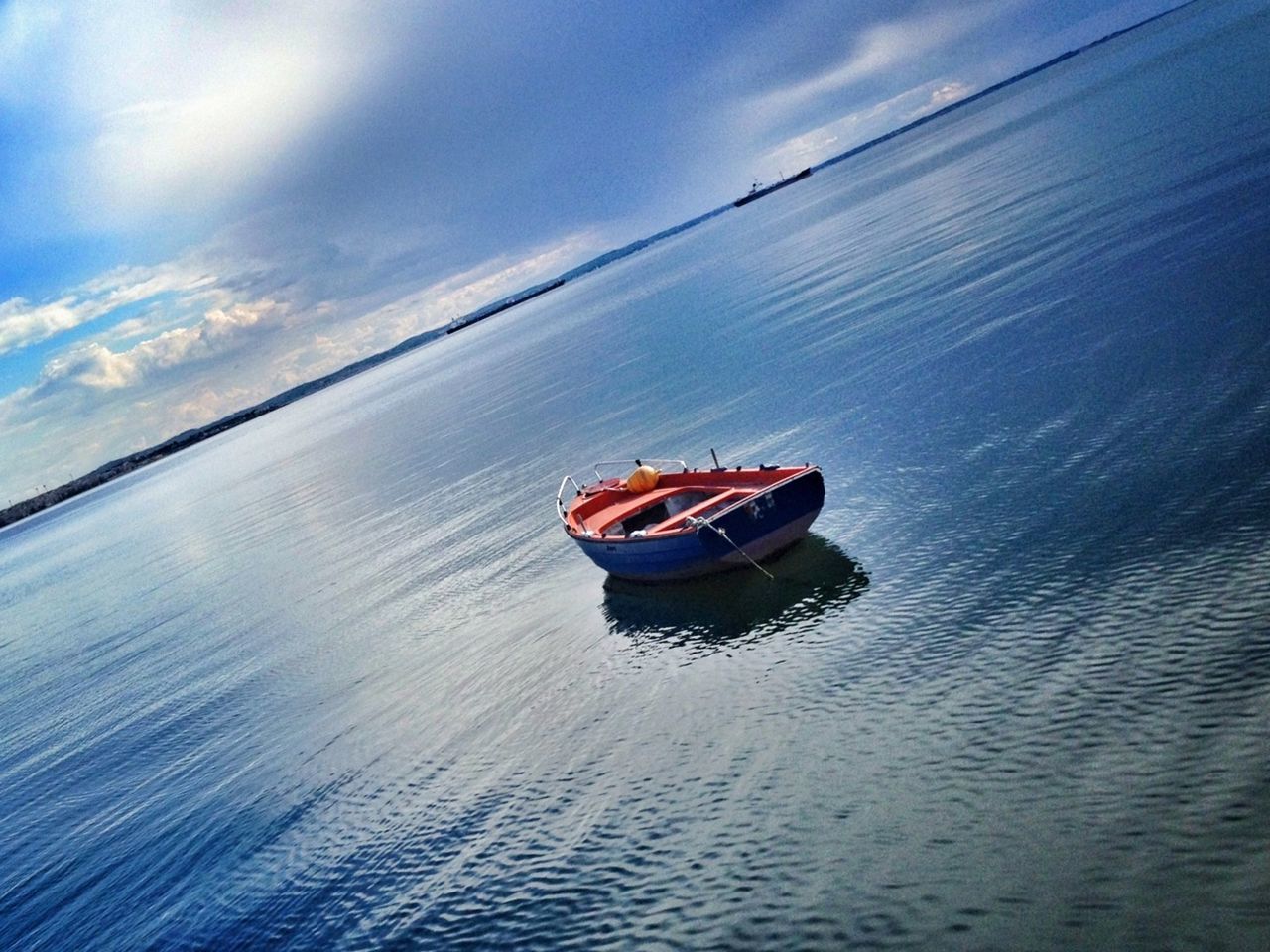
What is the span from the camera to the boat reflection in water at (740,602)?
58.5ft

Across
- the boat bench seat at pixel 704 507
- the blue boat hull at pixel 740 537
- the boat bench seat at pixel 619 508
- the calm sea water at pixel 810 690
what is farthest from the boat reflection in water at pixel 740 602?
the boat bench seat at pixel 619 508

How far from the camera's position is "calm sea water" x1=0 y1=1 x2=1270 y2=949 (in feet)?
31.9

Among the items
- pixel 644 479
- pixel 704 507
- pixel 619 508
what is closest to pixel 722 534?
pixel 704 507

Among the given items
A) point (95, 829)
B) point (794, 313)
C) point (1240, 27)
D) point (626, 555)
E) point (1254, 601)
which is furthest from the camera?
point (1240, 27)

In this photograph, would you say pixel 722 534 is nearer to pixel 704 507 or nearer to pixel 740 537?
pixel 740 537

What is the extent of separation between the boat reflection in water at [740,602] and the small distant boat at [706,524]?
43 cm

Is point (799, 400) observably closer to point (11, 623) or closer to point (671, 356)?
point (671, 356)

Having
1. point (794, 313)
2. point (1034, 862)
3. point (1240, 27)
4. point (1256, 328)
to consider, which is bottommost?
point (1034, 862)

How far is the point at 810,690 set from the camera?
1455 cm

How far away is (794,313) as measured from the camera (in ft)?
174

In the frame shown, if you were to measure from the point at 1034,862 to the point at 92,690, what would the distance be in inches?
1362

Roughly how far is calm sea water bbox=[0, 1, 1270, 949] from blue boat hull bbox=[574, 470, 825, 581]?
2.36ft

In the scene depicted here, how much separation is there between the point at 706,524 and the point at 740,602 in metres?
2.08

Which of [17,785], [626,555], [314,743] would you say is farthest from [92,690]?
[626,555]
